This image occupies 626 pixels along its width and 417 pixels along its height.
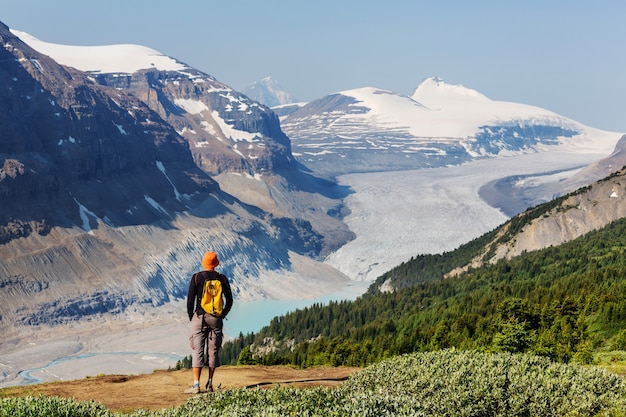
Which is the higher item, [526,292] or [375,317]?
[526,292]

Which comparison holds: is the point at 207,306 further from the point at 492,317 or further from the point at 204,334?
the point at 492,317

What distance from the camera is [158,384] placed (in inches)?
1518

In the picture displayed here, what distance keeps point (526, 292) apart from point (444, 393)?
104 m

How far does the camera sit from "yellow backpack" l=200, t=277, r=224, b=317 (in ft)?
98.6

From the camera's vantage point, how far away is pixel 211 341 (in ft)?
99.9

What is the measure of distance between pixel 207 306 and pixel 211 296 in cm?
46

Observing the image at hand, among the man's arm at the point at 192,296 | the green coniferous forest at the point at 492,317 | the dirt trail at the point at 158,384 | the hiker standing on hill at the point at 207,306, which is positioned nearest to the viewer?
the man's arm at the point at 192,296

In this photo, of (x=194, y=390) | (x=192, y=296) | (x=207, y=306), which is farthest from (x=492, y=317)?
(x=192, y=296)

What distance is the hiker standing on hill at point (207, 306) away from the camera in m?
Answer: 30.0

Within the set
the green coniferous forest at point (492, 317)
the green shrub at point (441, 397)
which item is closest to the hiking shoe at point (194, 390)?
the green shrub at point (441, 397)

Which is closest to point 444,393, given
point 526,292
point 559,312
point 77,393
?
point 77,393

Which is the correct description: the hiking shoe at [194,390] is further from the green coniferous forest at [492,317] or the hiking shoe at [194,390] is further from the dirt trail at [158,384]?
the green coniferous forest at [492,317]

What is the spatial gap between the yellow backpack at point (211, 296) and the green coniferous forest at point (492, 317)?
23.5m

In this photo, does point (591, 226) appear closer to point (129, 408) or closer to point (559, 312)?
point (559, 312)
